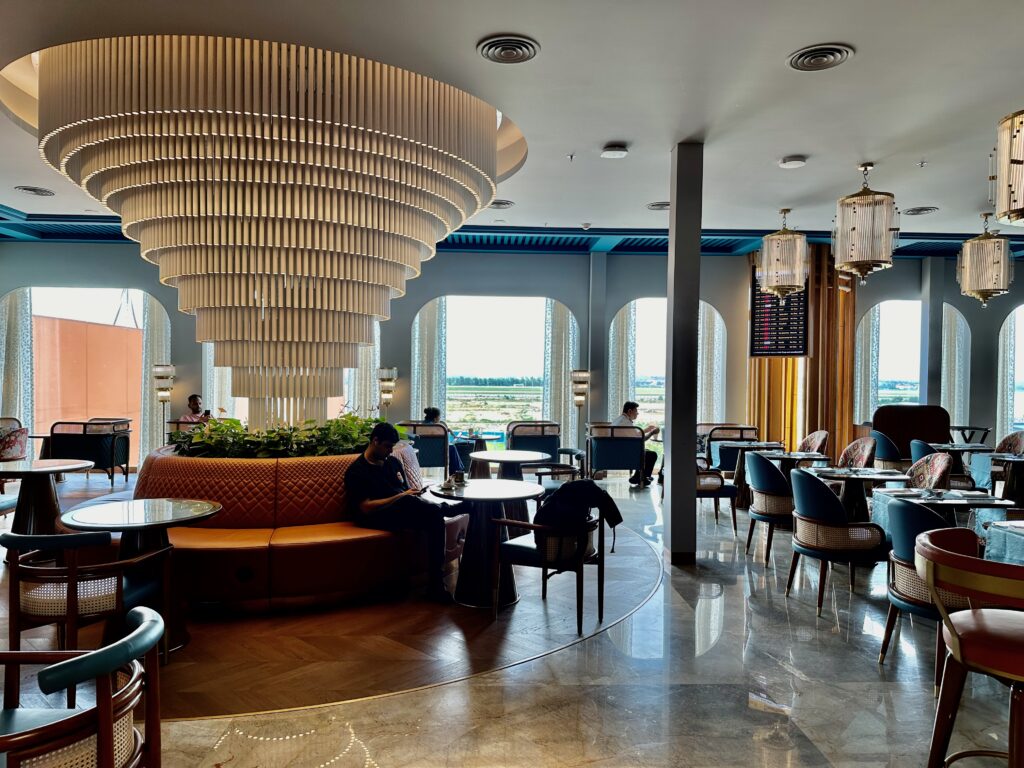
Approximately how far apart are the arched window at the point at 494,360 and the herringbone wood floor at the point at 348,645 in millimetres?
6977

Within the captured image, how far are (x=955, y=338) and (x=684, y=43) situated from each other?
1190cm

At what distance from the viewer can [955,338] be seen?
43.7 feet

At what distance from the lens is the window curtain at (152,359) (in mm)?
11836

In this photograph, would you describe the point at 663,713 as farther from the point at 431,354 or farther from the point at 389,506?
the point at 431,354

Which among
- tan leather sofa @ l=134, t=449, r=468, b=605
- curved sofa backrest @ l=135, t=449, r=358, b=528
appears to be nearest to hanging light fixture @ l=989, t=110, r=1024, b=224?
tan leather sofa @ l=134, t=449, r=468, b=605

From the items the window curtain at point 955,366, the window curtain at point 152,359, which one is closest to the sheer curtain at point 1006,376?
the window curtain at point 955,366

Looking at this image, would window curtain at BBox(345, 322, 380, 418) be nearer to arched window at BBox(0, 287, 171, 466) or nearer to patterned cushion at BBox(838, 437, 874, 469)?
arched window at BBox(0, 287, 171, 466)

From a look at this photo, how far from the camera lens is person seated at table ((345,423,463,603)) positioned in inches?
186

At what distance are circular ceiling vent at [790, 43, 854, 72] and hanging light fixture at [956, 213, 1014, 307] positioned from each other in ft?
13.6

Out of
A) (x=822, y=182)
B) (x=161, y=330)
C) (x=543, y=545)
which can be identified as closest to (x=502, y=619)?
(x=543, y=545)

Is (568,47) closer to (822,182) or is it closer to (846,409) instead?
(822,182)

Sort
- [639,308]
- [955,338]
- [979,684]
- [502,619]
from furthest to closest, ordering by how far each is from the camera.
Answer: [955,338], [639,308], [502,619], [979,684]

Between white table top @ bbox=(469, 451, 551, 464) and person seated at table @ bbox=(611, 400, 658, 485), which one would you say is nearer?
white table top @ bbox=(469, 451, 551, 464)

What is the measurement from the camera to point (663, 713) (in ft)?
10.2
